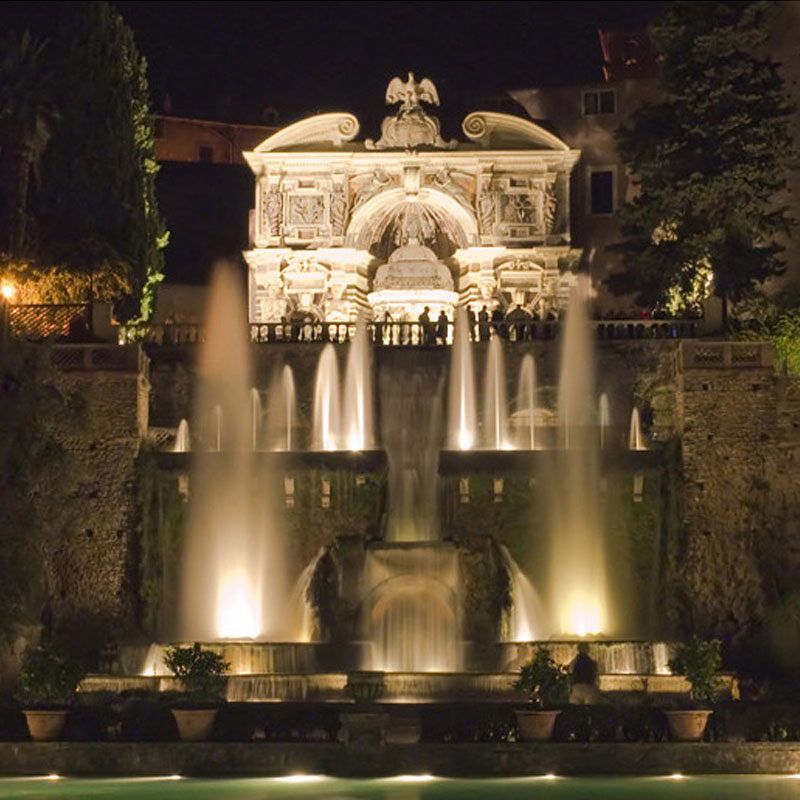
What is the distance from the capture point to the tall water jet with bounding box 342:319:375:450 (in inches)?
1854

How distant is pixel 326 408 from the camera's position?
47.4 metres

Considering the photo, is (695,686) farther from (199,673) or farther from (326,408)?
(326,408)

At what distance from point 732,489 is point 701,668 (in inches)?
408

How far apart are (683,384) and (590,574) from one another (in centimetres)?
453

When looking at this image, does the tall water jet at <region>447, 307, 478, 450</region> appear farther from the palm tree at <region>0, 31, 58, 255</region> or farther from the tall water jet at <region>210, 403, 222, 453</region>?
the palm tree at <region>0, 31, 58, 255</region>

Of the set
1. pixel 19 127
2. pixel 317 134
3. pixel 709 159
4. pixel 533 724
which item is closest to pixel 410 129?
pixel 317 134

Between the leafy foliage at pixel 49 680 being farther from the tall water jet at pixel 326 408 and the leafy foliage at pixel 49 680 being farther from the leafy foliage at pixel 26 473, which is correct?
the tall water jet at pixel 326 408

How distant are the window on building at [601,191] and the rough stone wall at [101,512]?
2581cm

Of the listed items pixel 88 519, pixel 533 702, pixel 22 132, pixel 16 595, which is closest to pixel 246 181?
pixel 22 132

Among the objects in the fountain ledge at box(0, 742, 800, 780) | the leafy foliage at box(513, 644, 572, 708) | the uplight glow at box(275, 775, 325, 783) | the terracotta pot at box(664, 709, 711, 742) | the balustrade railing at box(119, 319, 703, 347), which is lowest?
the uplight glow at box(275, 775, 325, 783)

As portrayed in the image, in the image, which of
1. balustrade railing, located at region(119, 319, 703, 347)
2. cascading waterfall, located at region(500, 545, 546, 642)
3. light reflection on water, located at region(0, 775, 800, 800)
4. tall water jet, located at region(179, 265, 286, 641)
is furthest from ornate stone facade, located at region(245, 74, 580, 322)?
light reflection on water, located at region(0, 775, 800, 800)

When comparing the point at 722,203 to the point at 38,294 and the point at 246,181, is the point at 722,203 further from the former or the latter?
the point at 246,181

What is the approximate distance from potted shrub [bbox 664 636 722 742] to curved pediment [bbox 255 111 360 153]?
2867cm

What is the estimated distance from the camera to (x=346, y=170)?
6091 cm
